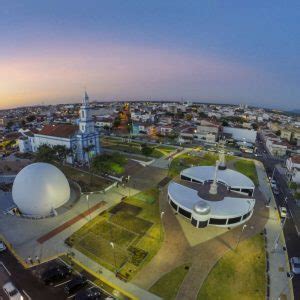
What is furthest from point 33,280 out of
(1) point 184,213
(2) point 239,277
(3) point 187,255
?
Answer: (2) point 239,277

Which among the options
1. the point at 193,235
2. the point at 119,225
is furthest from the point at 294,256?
the point at 119,225

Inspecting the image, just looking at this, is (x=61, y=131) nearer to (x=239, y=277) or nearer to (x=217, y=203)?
(x=217, y=203)

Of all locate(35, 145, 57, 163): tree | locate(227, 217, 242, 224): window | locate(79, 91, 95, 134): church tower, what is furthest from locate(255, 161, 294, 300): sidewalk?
locate(79, 91, 95, 134): church tower

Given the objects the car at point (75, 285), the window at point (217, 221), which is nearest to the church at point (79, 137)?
the window at point (217, 221)

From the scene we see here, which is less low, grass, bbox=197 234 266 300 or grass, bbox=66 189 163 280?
grass, bbox=66 189 163 280

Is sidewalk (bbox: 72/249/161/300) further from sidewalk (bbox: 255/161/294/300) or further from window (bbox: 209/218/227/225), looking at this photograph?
window (bbox: 209/218/227/225)
